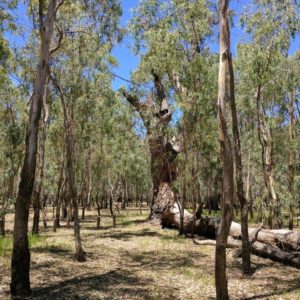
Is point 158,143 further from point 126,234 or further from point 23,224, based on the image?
point 23,224

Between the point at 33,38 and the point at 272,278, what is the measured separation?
1556cm

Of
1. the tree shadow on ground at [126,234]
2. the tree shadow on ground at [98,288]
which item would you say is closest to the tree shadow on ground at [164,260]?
the tree shadow on ground at [98,288]

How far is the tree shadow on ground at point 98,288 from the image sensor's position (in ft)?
30.0

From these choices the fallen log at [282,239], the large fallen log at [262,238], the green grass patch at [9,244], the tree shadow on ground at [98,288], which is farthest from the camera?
the fallen log at [282,239]

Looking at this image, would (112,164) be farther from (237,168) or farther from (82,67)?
(237,168)

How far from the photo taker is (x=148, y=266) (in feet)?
42.4

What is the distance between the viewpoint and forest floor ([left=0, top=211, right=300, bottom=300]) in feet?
31.2

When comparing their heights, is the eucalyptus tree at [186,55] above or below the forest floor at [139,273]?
above

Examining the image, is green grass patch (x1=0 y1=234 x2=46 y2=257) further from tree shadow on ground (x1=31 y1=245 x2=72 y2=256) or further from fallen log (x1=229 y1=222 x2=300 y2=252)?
fallen log (x1=229 y1=222 x2=300 y2=252)

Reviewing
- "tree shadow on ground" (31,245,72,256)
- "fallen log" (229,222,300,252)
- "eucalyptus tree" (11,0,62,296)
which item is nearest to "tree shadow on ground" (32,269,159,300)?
"eucalyptus tree" (11,0,62,296)

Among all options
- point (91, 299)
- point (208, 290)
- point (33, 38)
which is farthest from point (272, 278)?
point (33, 38)

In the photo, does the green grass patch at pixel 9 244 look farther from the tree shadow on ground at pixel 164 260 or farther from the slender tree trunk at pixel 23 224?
the slender tree trunk at pixel 23 224

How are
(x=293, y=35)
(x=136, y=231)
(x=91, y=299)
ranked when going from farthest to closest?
(x=136, y=231) < (x=293, y=35) < (x=91, y=299)

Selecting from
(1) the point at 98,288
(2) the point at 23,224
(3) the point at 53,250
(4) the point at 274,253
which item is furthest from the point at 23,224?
(4) the point at 274,253
